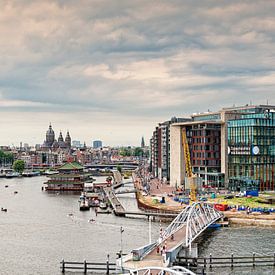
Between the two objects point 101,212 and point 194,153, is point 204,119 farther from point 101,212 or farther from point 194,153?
point 101,212

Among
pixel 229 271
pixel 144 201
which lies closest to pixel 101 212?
pixel 144 201

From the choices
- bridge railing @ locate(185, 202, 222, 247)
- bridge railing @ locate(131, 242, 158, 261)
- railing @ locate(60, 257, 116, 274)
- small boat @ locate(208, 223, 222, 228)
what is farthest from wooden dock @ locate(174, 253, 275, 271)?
small boat @ locate(208, 223, 222, 228)

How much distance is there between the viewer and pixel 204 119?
127312mm

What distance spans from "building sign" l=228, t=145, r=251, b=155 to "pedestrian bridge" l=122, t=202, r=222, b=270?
41.1 meters

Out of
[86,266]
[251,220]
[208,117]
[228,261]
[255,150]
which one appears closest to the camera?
[86,266]

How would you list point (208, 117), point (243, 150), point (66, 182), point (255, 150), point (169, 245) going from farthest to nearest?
point (66, 182) < point (208, 117) < point (243, 150) < point (255, 150) < point (169, 245)

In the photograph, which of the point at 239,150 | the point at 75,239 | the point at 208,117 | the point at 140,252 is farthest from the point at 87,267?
the point at 208,117

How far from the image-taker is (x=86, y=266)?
161 ft

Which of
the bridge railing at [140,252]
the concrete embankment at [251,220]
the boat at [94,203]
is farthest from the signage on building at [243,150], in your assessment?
the bridge railing at [140,252]

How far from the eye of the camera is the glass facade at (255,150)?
109m

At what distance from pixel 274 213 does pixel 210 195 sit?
2382 centimetres

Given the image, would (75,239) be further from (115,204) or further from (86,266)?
(115,204)

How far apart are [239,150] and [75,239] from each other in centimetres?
5520

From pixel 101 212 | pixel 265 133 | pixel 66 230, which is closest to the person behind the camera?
pixel 66 230
